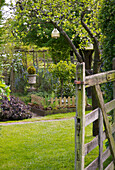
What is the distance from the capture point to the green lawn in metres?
4.66

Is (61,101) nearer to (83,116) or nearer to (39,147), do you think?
(39,147)

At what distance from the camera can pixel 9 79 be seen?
14734 millimetres

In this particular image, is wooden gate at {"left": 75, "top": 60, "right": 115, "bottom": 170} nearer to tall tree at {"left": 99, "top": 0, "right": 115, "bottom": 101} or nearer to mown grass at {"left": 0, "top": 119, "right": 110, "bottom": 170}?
tall tree at {"left": 99, "top": 0, "right": 115, "bottom": 101}

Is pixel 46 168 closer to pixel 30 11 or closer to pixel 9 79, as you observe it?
pixel 30 11

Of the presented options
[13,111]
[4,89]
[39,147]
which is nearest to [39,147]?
[39,147]

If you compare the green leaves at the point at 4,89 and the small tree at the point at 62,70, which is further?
the small tree at the point at 62,70

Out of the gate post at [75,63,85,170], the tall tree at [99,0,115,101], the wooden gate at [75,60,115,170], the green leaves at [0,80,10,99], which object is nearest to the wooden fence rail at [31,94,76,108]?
the tall tree at [99,0,115,101]

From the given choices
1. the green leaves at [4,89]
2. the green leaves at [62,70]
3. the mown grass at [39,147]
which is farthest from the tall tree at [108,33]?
the green leaves at [62,70]

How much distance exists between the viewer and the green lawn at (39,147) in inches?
183

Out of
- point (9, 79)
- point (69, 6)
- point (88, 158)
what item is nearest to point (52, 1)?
point (69, 6)

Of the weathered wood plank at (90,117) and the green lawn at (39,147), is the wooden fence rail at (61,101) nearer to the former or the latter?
the green lawn at (39,147)

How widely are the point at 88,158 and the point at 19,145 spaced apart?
1682 mm

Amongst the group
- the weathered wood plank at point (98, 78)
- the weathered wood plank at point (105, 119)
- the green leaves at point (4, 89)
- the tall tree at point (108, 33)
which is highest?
the tall tree at point (108, 33)

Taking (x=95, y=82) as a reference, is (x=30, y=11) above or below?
above
